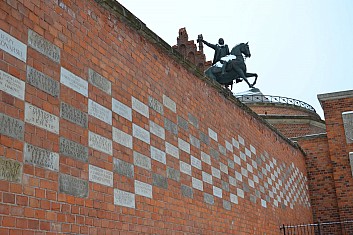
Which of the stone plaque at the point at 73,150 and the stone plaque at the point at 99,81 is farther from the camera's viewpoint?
the stone plaque at the point at 99,81

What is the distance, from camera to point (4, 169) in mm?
3713

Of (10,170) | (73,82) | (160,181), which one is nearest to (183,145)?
(160,181)

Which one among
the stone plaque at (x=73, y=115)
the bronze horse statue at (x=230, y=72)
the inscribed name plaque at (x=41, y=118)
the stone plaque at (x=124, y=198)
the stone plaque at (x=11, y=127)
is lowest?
the stone plaque at (x=124, y=198)

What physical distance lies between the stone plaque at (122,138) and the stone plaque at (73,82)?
627 mm

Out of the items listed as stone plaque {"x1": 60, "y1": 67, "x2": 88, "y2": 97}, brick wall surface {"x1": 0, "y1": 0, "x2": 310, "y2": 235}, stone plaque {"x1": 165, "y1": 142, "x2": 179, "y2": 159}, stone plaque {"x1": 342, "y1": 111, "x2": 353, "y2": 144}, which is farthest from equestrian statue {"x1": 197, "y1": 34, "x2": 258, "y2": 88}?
stone plaque {"x1": 60, "y1": 67, "x2": 88, "y2": 97}

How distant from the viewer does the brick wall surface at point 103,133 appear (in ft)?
13.1

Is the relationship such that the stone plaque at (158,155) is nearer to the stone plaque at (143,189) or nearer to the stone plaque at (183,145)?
the stone plaque at (143,189)

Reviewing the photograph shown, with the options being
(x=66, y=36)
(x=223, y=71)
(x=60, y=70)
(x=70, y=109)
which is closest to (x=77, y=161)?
(x=70, y=109)

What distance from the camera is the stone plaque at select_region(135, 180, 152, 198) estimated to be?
5.59 meters

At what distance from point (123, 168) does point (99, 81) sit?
101cm

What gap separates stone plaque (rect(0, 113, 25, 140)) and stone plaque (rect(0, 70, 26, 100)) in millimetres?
216

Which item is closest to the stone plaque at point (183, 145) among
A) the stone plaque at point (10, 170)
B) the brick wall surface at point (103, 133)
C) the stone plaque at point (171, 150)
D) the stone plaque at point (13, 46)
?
the brick wall surface at point (103, 133)

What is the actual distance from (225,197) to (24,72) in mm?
5020

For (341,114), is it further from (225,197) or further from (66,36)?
(66,36)
